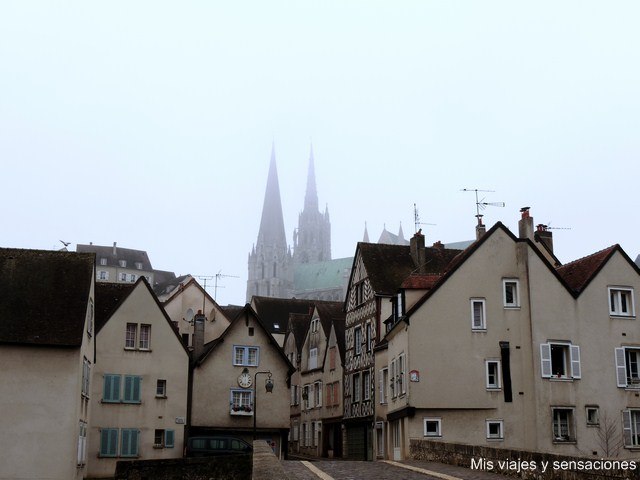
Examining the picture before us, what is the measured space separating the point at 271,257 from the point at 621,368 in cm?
15641

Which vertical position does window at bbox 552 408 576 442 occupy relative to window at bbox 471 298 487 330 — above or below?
below

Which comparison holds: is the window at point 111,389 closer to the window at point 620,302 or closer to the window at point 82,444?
the window at point 82,444

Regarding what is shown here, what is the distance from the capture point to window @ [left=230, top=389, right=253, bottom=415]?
137ft

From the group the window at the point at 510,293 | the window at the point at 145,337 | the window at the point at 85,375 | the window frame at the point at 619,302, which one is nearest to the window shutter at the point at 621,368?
the window frame at the point at 619,302

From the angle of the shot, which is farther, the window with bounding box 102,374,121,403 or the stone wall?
the window with bounding box 102,374,121,403

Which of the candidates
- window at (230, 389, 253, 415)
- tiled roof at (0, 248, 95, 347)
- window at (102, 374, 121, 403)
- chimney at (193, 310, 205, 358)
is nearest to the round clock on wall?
window at (230, 389, 253, 415)

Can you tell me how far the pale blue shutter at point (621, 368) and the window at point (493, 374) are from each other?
4.69m

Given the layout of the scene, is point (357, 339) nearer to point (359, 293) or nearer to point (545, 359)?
point (359, 293)

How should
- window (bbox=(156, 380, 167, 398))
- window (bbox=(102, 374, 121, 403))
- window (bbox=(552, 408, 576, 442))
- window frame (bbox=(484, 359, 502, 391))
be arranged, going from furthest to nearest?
1. window (bbox=(156, 380, 167, 398))
2. window (bbox=(102, 374, 121, 403))
3. window frame (bbox=(484, 359, 502, 391))
4. window (bbox=(552, 408, 576, 442))

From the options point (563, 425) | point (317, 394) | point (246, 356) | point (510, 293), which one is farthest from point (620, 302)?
point (317, 394)

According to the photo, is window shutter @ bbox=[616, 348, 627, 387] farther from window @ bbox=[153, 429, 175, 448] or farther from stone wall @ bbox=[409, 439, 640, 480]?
window @ bbox=[153, 429, 175, 448]

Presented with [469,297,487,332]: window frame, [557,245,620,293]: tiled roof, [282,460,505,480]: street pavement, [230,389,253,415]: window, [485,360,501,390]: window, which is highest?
[557,245,620,293]: tiled roof

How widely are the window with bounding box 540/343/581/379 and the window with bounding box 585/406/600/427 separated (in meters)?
1.28

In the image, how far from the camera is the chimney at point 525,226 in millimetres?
37562
